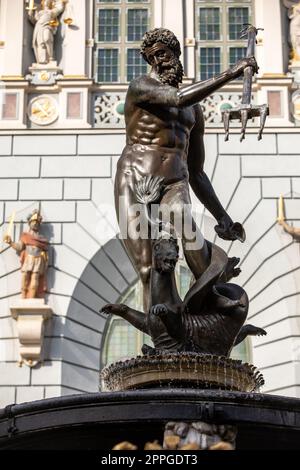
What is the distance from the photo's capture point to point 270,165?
67.3 feet

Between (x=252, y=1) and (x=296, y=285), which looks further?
(x=252, y=1)

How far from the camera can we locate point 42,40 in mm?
21328

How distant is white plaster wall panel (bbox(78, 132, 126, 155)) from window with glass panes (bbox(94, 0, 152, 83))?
4.51 feet

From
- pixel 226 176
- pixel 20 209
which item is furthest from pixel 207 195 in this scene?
pixel 20 209

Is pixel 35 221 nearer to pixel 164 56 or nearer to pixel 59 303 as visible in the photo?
pixel 59 303

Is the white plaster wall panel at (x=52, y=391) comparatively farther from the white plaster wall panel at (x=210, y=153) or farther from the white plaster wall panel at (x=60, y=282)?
the white plaster wall panel at (x=210, y=153)

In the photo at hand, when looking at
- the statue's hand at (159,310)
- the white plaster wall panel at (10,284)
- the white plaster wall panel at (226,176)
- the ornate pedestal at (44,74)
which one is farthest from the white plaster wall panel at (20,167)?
the statue's hand at (159,310)

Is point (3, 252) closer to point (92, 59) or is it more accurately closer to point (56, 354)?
point (56, 354)

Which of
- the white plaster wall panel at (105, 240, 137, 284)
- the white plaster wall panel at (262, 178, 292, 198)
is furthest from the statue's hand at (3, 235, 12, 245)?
the white plaster wall panel at (262, 178, 292, 198)

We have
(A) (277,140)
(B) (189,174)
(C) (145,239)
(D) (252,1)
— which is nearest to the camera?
(C) (145,239)

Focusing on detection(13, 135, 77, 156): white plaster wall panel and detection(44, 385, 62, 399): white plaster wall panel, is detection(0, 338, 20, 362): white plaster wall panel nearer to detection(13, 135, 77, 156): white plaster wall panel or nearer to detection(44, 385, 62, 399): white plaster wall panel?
detection(44, 385, 62, 399): white plaster wall panel

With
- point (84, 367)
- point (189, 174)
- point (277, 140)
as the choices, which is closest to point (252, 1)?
point (277, 140)

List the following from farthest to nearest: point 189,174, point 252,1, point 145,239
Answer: point 252,1 → point 189,174 → point 145,239

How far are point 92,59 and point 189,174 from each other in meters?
12.2
